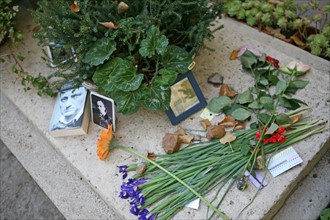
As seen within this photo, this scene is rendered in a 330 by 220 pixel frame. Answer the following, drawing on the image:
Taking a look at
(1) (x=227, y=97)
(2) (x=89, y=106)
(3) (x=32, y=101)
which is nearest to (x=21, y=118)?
(3) (x=32, y=101)

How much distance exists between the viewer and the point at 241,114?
67.1 inches

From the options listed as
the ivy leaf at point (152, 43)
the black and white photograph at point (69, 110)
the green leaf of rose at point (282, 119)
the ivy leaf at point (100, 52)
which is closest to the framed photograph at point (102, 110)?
the black and white photograph at point (69, 110)

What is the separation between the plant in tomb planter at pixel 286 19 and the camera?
2053 millimetres

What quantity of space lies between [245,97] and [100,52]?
685mm

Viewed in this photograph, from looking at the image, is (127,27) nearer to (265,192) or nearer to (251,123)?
(251,123)

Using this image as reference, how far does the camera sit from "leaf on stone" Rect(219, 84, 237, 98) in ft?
5.89

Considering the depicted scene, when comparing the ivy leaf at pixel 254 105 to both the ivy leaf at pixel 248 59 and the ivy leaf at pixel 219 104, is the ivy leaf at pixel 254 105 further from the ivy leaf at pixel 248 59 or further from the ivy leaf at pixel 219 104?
the ivy leaf at pixel 248 59

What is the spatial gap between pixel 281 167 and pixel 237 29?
3.09 feet

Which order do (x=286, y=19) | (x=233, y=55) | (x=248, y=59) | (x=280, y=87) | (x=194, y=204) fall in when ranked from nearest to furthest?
(x=194, y=204) < (x=280, y=87) < (x=248, y=59) < (x=233, y=55) < (x=286, y=19)

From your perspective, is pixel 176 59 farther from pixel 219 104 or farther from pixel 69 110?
pixel 69 110

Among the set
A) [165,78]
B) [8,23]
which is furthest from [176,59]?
[8,23]

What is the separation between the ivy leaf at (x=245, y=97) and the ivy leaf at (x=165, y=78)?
0.36m

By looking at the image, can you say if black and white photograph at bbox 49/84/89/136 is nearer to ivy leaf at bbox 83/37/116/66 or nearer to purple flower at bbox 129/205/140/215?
ivy leaf at bbox 83/37/116/66

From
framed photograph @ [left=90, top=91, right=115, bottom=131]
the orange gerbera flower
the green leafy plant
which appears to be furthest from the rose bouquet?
the green leafy plant
